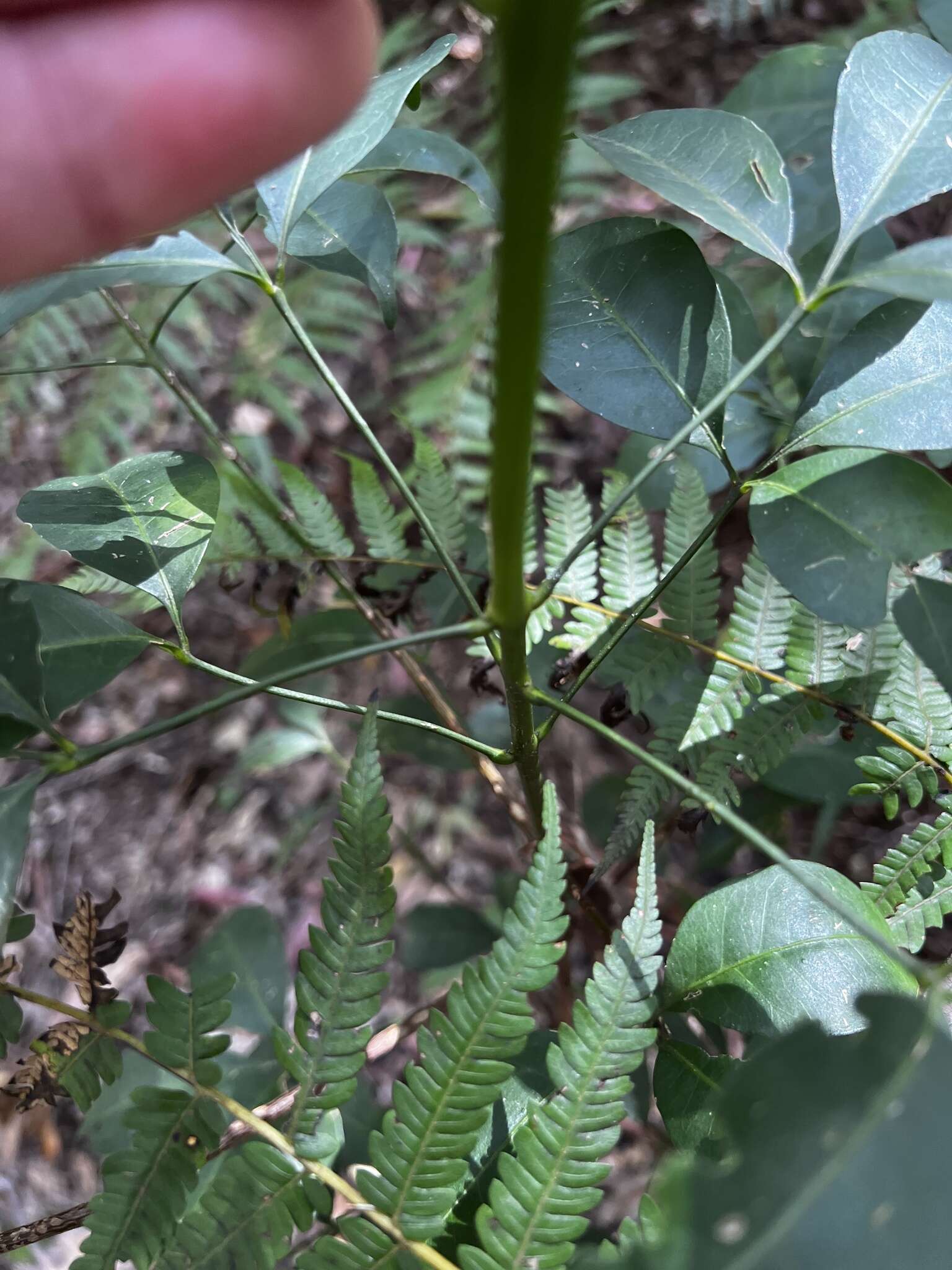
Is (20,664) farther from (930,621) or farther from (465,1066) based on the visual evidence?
(930,621)

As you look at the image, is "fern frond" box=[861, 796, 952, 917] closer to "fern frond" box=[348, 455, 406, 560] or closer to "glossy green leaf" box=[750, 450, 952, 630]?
"glossy green leaf" box=[750, 450, 952, 630]

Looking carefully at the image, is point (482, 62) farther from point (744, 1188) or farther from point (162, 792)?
point (744, 1188)

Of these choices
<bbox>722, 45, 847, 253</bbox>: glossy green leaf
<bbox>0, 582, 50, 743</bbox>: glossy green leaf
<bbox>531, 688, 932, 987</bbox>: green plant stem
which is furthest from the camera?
<bbox>722, 45, 847, 253</bbox>: glossy green leaf

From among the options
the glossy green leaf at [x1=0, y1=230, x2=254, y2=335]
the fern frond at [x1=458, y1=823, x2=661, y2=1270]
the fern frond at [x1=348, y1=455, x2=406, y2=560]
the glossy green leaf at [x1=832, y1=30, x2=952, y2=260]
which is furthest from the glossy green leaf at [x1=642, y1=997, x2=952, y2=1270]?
the fern frond at [x1=348, y1=455, x2=406, y2=560]

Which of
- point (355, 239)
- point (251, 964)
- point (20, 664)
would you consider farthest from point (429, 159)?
point (251, 964)

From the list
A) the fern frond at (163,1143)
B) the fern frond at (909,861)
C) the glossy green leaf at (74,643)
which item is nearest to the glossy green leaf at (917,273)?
the fern frond at (909,861)

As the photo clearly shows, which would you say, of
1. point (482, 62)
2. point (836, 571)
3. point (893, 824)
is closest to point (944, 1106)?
point (836, 571)

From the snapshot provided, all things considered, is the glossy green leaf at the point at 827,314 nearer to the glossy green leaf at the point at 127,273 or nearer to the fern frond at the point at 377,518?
the fern frond at the point at 377,518
